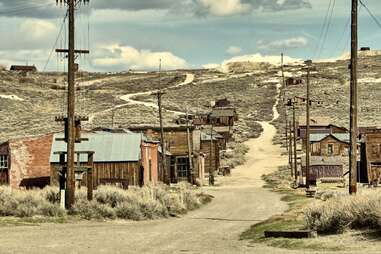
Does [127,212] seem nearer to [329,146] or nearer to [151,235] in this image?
[151,235]

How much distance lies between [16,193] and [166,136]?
37.4 meters

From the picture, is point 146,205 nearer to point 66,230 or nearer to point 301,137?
point 66,230

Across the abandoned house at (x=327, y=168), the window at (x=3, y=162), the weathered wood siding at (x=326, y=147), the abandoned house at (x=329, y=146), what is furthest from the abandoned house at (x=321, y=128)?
the window at (x=3, y=162)

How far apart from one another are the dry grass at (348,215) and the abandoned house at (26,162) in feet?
96.5

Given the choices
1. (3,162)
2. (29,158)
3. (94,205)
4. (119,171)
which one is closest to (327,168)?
(119,171)

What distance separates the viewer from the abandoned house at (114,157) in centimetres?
4484

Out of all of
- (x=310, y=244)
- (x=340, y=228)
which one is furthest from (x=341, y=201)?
(x=310, y=244)

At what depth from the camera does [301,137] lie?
96.6 m

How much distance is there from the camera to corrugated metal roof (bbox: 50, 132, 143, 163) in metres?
45.1

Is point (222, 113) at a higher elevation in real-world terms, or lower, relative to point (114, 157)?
higher

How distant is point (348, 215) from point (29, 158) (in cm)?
3171

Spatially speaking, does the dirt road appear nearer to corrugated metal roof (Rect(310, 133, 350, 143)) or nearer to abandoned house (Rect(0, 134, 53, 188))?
abandoned house (Rect(0, 134, 53, 188))

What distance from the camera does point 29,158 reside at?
45.7 m

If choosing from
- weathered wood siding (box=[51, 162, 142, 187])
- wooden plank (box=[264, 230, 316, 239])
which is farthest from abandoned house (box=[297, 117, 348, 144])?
wooden plank (box=[264, 230, 316, 239])
